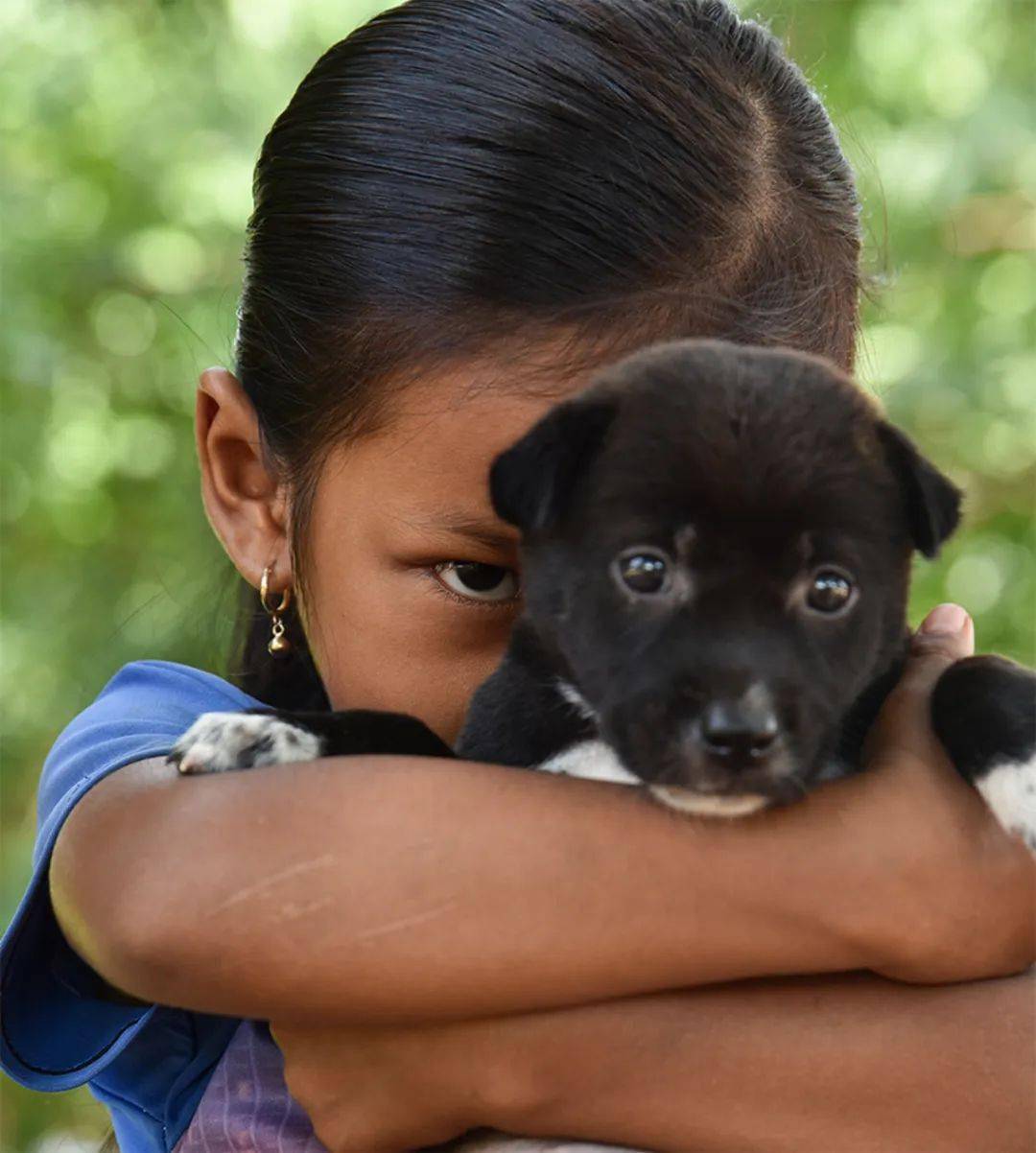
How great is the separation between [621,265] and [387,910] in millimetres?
1330

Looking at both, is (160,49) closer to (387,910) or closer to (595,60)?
(595,60)

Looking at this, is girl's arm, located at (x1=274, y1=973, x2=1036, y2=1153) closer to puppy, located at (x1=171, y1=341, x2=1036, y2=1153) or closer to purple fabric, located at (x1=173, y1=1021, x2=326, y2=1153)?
puppy, located at (x1=171, y1=341, x2=1036, y2=1153)

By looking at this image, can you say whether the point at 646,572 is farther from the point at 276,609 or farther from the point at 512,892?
the point at 276,609

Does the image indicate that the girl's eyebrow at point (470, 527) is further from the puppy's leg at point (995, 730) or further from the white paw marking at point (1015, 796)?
the white paw marking at point (1015, 796)

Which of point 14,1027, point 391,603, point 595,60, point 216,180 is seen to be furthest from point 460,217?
point 216,180

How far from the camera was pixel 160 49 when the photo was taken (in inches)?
267

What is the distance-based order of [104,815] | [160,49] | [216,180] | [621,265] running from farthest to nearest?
[160,49]
[216,180]
[621,265]
[104,815]

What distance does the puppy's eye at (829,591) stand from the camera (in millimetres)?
2312

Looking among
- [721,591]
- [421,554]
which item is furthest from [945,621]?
[421,554]

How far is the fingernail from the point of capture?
2889mm

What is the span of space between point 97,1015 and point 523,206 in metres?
1.61

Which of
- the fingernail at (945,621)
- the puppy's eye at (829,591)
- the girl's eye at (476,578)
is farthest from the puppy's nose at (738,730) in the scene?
the girl's eye at (476,578)

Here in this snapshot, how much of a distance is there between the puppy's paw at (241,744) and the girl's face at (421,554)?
547 mm

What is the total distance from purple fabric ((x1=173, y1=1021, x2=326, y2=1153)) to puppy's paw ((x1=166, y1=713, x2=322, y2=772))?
581 millimetres
